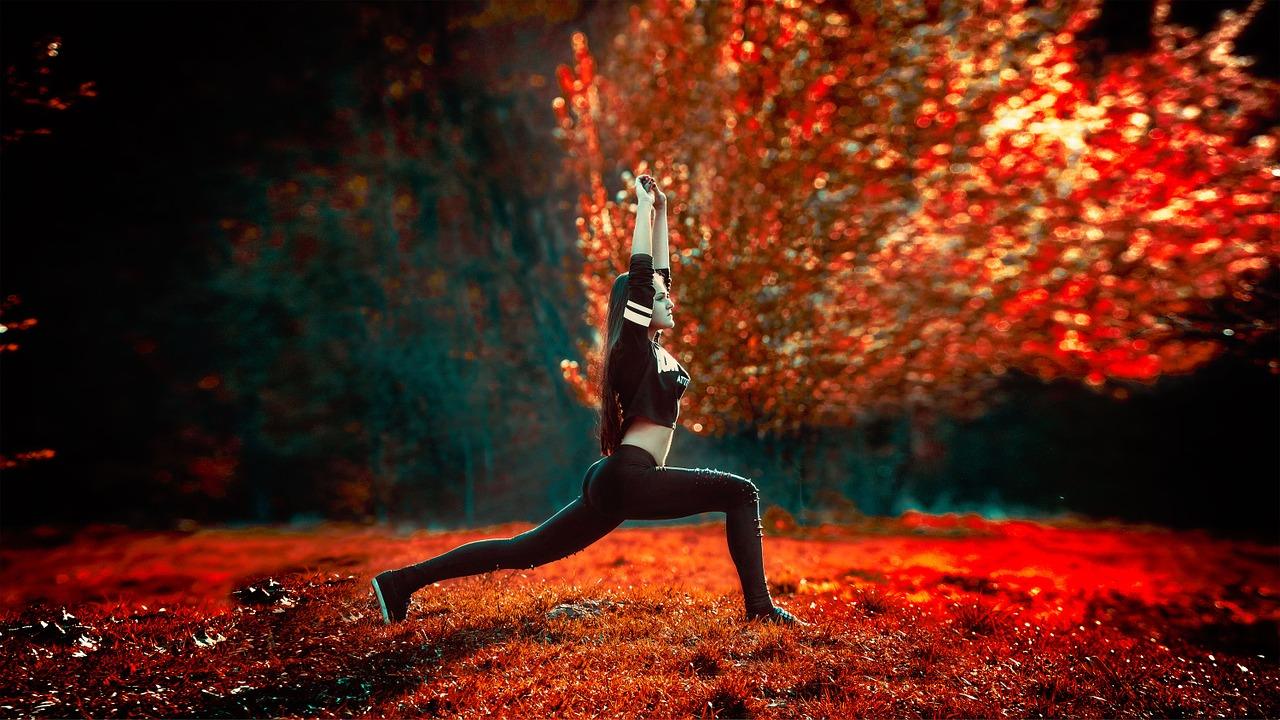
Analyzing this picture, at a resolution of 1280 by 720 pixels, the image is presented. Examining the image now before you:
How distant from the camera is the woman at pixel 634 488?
4188mm

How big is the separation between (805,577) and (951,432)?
9.70 m

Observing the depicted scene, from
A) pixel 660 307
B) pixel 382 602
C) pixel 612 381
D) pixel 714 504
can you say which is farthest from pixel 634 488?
pixel 382 602

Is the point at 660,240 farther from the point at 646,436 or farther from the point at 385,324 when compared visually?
the point at 385,324

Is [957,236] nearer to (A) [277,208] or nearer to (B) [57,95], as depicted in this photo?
(B) [57,95]

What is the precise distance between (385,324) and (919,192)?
10.9m

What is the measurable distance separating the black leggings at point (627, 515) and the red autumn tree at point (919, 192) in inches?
190

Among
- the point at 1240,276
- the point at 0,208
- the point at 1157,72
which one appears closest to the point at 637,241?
the point at 0,208

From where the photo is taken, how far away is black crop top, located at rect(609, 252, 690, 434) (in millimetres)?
4207

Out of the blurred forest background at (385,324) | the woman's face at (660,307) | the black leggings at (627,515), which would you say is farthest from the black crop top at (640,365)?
the blurred forest background at (385,324)

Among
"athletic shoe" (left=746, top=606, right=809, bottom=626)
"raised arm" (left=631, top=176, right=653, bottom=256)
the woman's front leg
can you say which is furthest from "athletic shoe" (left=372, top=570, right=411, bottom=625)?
"raised arm" (left=631, top=176, right=653, bottom=256)

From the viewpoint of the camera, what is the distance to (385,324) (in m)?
15.2

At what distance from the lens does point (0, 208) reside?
27.4ft

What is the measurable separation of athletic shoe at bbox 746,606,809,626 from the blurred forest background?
5022 millimetres

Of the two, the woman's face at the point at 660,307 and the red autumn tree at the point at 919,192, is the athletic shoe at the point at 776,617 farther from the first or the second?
the red autumn tree at the point at 919,192
